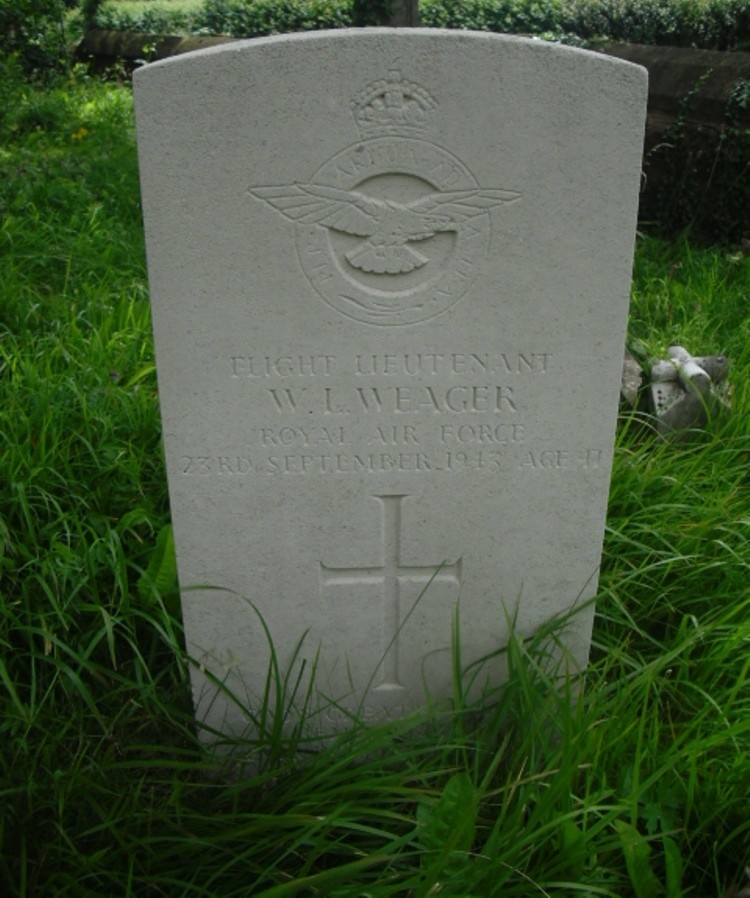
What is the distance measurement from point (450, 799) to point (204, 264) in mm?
1144

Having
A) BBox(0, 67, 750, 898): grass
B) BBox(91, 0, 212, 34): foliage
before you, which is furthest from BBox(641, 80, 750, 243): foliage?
BBox(91, 0, 212, 34): foliage

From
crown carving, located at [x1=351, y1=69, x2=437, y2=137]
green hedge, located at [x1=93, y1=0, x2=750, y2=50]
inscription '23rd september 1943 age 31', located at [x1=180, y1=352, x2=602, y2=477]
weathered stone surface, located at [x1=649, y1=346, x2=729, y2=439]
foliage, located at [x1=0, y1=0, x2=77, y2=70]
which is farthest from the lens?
foliage, located at [x1=0, y1=0, x2=77, y2=70]

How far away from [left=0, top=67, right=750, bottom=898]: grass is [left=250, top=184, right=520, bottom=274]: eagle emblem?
3.04 feet

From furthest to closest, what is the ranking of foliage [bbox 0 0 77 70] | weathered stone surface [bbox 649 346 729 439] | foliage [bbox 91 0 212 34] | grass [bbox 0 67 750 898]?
foliage [bbox 91 0 212 34], foliage [bbox 0 0 77 70], weathered stone surface [bbox 649 346 729 439], grass [bbox 0 67 750 898]

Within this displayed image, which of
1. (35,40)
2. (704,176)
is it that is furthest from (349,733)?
(35,40)

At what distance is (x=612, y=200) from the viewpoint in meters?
1.73

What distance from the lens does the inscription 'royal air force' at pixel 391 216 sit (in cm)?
164

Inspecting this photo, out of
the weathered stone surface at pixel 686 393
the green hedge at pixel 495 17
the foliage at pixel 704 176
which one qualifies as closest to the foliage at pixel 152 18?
the green hedge at pixel 495 17

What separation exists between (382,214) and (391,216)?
2 centimetres

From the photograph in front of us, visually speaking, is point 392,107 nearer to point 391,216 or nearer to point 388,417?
point 391,216

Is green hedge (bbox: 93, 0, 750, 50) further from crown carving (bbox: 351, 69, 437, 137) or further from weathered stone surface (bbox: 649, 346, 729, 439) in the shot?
crown carving (bbox: 351, 69, 437, 137)

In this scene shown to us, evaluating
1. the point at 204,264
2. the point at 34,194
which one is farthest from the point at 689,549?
the point at 34,194

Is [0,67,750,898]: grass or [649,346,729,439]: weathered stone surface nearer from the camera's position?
[0,67,750,898]: grass

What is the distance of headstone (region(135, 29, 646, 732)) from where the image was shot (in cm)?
162
